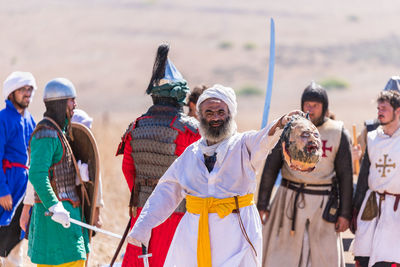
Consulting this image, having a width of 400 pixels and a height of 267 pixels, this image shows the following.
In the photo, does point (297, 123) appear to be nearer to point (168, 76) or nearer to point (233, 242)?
point (233, 242)

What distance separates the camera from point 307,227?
720cm

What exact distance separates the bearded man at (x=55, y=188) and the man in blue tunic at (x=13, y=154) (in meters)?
1.09

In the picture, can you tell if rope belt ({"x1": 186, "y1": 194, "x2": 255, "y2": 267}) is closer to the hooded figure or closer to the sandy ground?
the hooded figure

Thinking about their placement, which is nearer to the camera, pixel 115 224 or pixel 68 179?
pixel 68 179

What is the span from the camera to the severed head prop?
440cm

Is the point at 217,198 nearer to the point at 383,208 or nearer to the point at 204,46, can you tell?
the point at 383,208

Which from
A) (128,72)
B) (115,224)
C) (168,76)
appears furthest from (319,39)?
(168,76)

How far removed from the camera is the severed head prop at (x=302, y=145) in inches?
173

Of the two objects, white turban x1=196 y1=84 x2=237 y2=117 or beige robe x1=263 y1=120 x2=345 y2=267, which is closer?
white turban x1=196 y1=84 x2=237 y2=117

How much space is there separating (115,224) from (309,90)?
5552 mm

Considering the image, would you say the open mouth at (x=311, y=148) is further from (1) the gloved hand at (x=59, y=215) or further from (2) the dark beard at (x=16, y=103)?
(2) the dark beard at (x=16, y=103)

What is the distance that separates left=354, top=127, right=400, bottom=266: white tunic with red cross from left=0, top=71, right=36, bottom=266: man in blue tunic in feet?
10.4

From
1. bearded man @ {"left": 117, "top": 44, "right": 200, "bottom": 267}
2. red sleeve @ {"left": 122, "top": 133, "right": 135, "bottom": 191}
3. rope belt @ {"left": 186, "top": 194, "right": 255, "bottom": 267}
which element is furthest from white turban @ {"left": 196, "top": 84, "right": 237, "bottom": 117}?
red sleeve @ {"left": 122, "top": 133, "right": 135, "bottom": 191}

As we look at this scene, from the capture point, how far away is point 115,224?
11.8 meters
